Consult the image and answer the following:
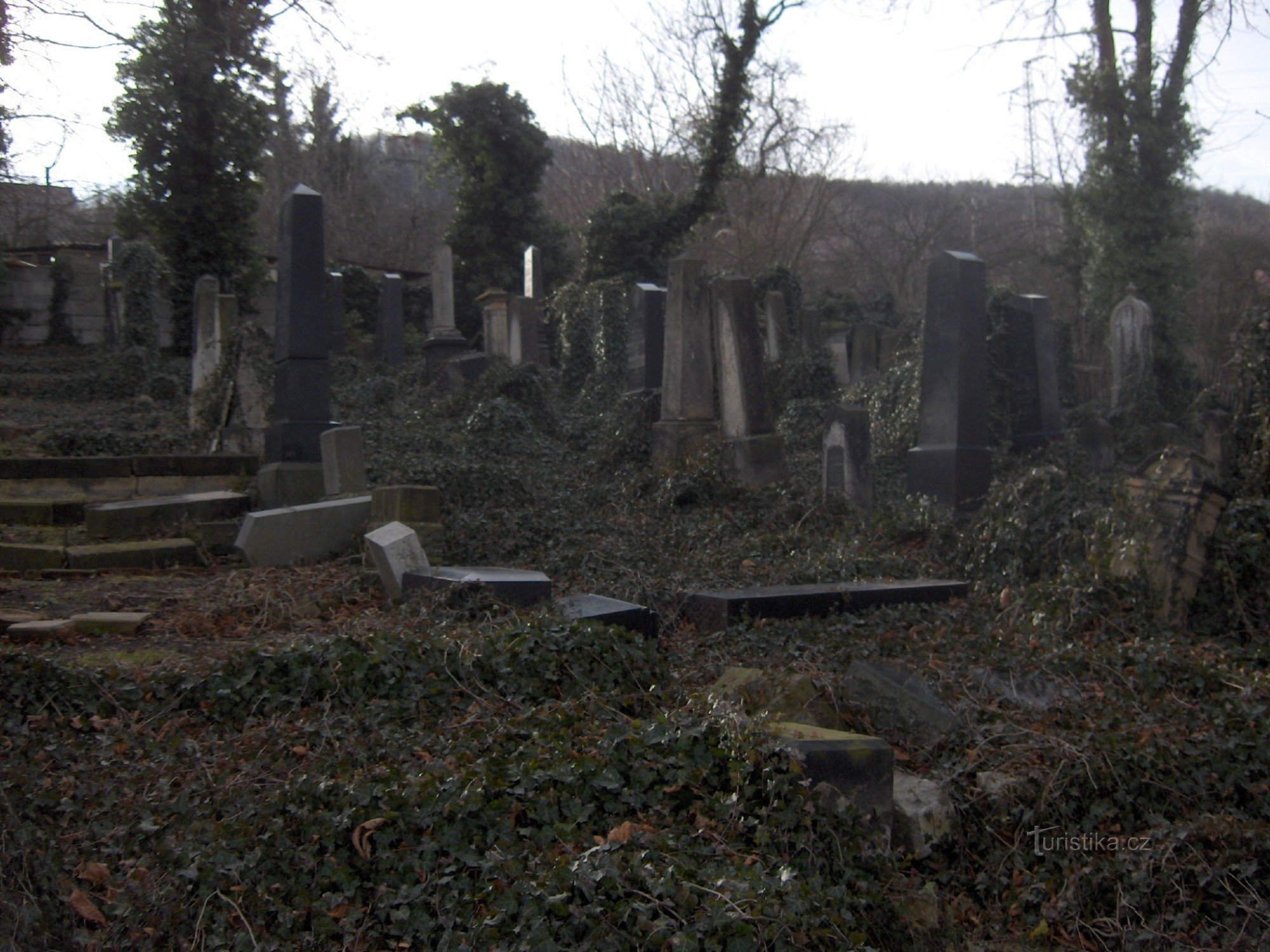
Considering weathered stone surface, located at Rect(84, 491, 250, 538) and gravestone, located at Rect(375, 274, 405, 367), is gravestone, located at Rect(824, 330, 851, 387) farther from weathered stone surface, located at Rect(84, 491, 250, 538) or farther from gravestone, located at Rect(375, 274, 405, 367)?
weathered stone surface, located at Rect(84, 491, 250, 538)

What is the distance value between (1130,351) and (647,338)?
32.4 feet

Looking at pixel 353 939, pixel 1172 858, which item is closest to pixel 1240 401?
pixel 1172 858

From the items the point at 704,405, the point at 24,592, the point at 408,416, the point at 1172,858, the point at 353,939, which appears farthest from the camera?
the point at 408,416

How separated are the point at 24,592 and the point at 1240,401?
7.98m

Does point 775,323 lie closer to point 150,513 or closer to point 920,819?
point 150,513

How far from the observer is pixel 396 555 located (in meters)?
5.92

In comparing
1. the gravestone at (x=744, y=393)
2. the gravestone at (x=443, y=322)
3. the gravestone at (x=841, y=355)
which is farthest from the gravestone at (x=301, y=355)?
the gravestone at (x=841, y=355)

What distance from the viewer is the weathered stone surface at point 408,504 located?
705 centimetres

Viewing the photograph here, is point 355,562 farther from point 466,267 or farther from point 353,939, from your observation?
point 466,267

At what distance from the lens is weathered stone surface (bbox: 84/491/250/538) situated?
7500 millimetres

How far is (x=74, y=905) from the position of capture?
8.79ft

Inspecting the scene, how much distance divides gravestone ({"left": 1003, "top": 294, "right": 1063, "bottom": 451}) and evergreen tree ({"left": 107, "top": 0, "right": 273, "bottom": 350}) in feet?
42.5

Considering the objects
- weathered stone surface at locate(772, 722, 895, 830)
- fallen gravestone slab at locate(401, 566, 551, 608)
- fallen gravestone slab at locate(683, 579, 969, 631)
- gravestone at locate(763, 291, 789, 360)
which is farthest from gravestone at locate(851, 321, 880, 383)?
weathered stone surface at locate(772, 722, 895, 830)

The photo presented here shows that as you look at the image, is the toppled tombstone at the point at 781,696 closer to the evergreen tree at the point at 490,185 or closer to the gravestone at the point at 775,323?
the gravestone at the point at 775,323
